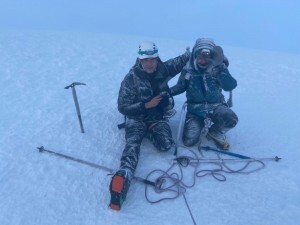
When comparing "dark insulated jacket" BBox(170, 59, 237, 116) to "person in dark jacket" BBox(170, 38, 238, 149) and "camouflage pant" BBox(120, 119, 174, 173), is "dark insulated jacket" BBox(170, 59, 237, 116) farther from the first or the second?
"camouflage pant" BBox(120, 119, 174, 173)

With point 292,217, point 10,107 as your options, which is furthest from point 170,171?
point 10,107

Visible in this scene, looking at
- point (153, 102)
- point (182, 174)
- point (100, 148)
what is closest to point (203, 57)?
point (153, 102)

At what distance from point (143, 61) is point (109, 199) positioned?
5.31 ft

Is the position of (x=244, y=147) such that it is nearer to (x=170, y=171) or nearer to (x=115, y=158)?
(x=170, y=171)

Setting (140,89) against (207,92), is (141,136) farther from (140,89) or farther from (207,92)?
(207,92)

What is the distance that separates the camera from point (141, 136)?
3873 mm

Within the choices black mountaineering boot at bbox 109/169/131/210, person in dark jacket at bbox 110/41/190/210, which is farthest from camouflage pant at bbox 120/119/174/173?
black mountaineering boot at bbox 109/169/131/210

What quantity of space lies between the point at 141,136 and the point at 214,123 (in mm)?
988

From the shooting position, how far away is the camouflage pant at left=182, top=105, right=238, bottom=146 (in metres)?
3.93

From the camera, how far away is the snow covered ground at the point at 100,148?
3053 mm

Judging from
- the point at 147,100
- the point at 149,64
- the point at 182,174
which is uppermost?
the point at 149,64

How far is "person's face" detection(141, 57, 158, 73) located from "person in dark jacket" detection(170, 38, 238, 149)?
0.46 metres

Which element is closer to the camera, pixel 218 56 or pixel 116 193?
pixel 116 193

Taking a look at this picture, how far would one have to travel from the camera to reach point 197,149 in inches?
159
